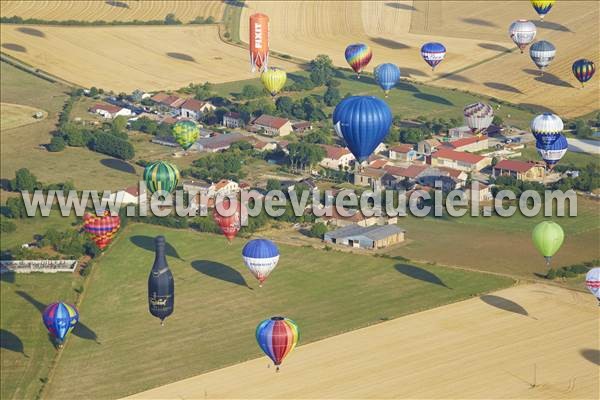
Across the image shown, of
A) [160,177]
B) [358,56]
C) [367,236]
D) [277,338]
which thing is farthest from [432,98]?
[277,338]

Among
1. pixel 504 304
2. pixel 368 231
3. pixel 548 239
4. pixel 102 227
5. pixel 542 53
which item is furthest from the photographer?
pixel 542 53

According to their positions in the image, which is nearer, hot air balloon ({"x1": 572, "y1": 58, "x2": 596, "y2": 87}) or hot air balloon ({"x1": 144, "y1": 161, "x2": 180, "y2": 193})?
hot air balloon ({"x1": 144, "y1": 161, "x2": 180, "y2": 193})

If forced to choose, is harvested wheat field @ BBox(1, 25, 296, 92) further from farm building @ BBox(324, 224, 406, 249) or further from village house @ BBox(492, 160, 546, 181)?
farm building @ BBox(324, 224, 406, 249)

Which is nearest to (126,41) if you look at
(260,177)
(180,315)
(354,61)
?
(354,61)


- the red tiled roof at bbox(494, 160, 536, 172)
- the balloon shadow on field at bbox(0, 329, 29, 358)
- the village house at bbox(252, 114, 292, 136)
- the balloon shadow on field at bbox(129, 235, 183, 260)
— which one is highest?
the village house at bbox(252, 114, 292, 136)

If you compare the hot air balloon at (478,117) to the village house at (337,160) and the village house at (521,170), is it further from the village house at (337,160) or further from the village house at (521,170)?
the village house at (337,160)

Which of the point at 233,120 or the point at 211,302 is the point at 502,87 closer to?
→ the point at 233,120

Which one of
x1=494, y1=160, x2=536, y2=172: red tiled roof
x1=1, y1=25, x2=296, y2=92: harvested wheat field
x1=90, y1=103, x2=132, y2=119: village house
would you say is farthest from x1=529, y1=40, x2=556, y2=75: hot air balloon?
x1=90, y1=103, x2=132, y2=119: village house
